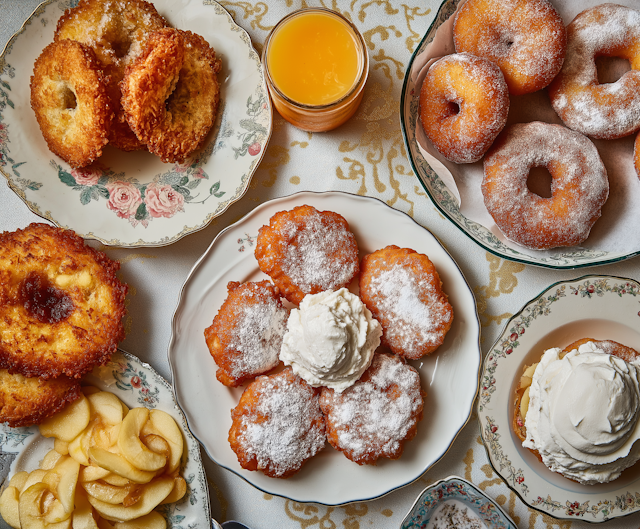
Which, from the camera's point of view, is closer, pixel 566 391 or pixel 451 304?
pixel 566 391

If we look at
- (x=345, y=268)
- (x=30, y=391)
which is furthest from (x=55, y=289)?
(x=345, y=268)

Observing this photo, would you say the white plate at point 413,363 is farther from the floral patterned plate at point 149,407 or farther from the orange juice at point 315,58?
the orange juice at point 315,58

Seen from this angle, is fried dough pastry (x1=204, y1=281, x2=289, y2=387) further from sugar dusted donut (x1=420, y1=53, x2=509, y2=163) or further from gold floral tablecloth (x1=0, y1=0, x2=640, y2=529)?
sugar dusted donut (x1=420, y1=53, x2=509, y2=163)

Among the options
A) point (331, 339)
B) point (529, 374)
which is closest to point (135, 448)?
point (331, 339)

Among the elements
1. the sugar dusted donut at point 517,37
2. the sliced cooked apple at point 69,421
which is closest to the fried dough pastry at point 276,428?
the sliced cooked apple at point 69,421

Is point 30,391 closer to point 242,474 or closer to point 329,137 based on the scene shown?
point 242,474

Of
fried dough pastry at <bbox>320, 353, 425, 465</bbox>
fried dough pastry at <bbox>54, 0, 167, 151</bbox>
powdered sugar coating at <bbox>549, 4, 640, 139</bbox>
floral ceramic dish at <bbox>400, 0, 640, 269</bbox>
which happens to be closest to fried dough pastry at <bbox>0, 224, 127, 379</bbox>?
fried dough pastry at <bbox>54, 0, 167, 151</bbox>
